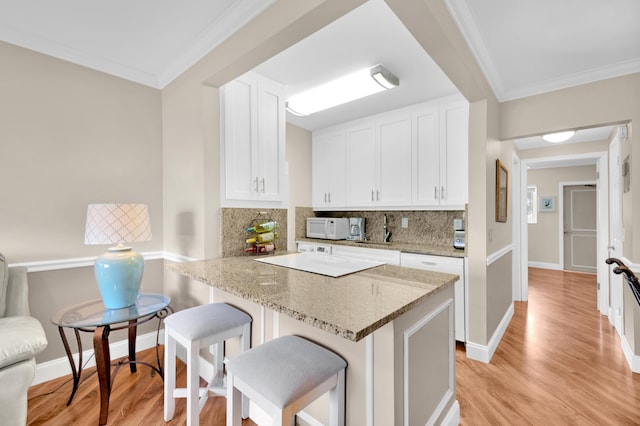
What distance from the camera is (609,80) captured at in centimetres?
228

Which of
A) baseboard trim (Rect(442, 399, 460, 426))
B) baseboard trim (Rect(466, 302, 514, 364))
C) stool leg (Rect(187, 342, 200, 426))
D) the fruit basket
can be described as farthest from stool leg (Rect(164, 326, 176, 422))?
baseboard trim (Rect(466, 302, 514, 364))

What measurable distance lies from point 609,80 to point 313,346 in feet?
9.68

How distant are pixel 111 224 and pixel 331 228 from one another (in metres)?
2.32

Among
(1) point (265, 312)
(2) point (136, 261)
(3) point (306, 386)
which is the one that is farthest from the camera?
(2) point (136, 261)

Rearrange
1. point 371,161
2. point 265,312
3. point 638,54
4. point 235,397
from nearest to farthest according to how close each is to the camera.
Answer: point 235,397 < point 265,312 < point 638,54 < point 371,161

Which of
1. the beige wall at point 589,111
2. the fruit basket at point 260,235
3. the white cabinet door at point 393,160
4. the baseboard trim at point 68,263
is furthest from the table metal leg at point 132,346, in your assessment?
the beige wall at point 589,111

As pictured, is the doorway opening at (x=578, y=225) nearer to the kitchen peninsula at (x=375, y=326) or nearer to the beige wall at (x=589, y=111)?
the beige wall at (x=589, y=111)

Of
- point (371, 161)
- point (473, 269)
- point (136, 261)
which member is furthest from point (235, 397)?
point (371, 161)

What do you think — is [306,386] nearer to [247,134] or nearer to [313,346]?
[313,346]

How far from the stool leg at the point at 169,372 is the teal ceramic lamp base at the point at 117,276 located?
0.41m

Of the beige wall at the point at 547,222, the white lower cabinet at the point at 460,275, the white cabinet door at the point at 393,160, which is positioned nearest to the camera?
the white lower cabinet at the point at 460,275

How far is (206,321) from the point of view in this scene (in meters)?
1.59

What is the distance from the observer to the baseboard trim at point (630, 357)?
2.27m

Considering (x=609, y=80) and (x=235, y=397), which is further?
(x=609, y=80)
